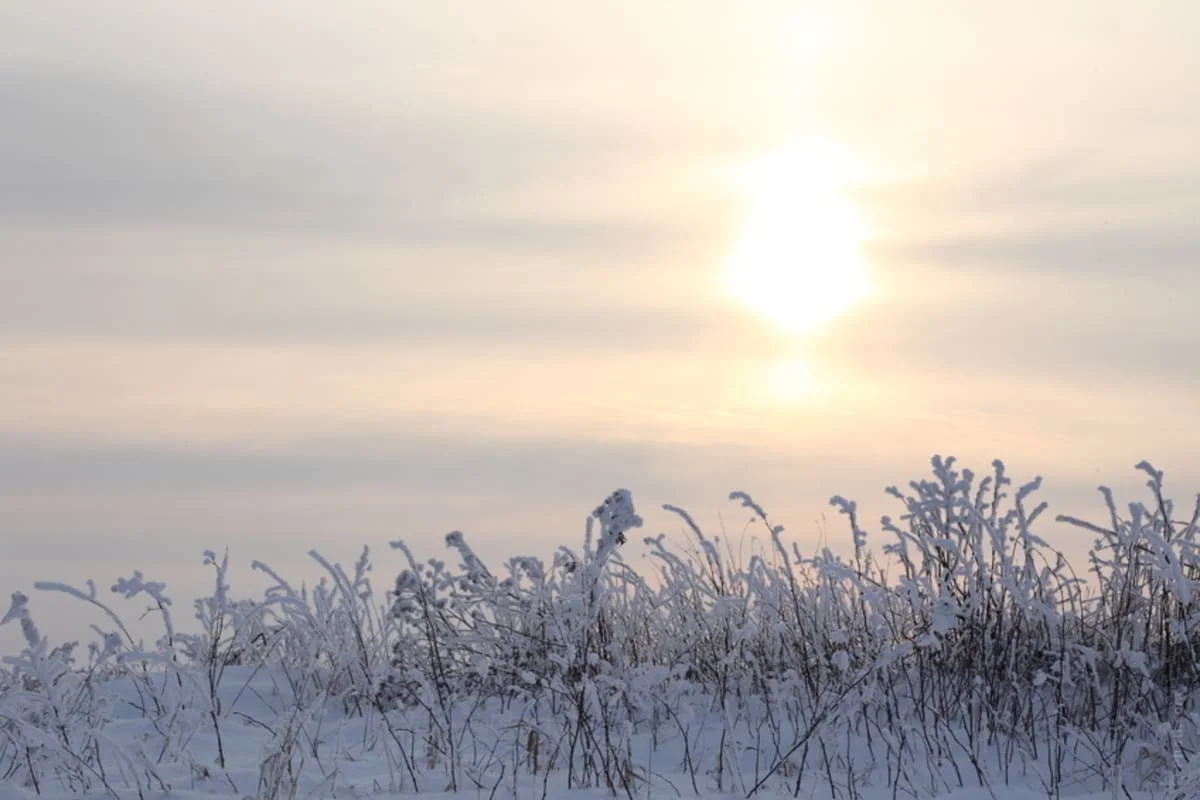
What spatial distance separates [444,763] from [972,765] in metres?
2.05

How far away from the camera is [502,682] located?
6324 millimetres

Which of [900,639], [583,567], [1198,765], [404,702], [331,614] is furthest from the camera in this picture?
[331,614]

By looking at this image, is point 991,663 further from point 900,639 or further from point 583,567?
point 583,567

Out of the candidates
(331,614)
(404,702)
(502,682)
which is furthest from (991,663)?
(331,614)

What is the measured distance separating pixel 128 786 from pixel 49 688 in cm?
43

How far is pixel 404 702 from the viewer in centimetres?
610

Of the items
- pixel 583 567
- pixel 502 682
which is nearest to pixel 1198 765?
pixel 583 567

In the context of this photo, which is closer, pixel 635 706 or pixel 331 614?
pixel 635 706

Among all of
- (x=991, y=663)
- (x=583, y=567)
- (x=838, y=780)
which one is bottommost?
(x=838, y=780)

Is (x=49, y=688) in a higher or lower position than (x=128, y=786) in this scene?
higher

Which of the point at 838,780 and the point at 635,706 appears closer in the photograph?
the point at 838,780

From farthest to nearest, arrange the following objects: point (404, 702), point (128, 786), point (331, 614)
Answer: point (331, 614) < point (404, 702) < point (128, 786)

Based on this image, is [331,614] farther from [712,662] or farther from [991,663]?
[991,663]

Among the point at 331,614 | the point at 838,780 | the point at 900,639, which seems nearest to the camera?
the point at 838,780
